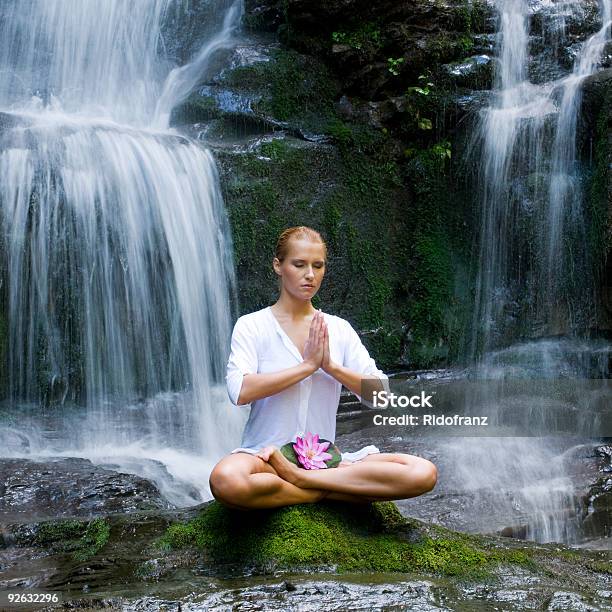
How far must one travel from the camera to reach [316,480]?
362 cm

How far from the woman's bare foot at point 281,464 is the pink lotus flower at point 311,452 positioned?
0.21 ft

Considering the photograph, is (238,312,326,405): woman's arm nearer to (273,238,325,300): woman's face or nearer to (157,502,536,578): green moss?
(273,238,325,300): woman's face

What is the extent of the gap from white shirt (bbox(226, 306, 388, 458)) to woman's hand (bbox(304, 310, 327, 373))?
132 millimetres

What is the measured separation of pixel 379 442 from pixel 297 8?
5.46 metres

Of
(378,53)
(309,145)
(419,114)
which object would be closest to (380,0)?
(378,53)

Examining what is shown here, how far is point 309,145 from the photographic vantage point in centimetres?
899

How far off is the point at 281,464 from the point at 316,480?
0.61 ft

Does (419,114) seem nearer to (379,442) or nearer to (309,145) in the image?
(309,145)

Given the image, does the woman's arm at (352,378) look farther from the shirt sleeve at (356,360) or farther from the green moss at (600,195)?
the green moss at (600,195)

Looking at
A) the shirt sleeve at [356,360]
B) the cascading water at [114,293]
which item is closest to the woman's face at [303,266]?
the shirt sleeve at [356,360]

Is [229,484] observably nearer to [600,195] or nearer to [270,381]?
[270,381]

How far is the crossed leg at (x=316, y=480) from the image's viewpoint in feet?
11.3

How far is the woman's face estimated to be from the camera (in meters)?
3.80

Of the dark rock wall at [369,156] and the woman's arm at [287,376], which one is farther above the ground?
the dark rock wall at [369,156]
